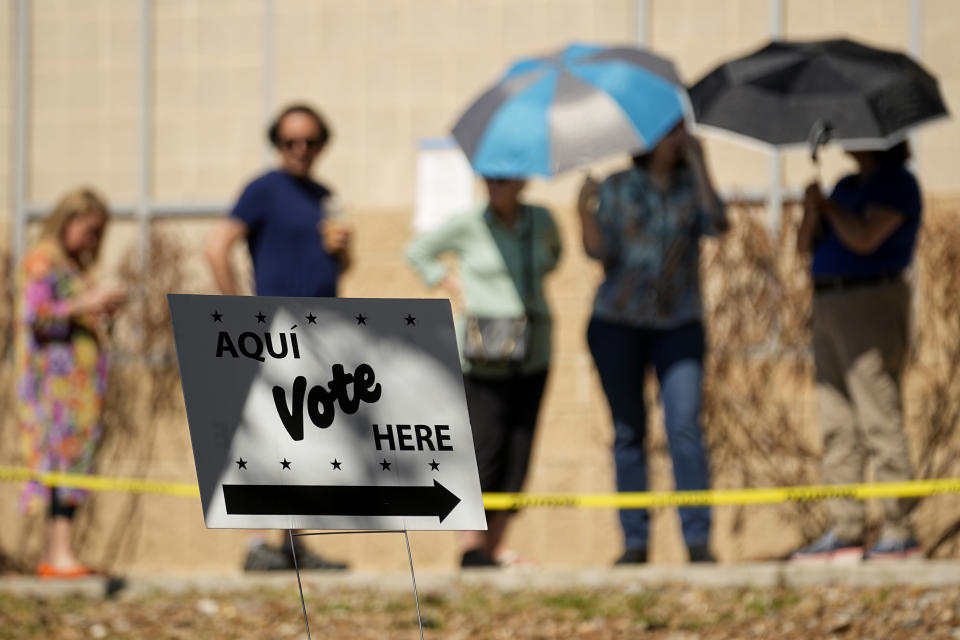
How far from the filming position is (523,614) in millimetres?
5930

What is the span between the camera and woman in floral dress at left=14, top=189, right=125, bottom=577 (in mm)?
6875

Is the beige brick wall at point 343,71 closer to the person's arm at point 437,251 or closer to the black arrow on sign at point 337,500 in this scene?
the person's arm at point 437,251

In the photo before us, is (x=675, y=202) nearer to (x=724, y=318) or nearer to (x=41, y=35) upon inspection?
(x=724, y=318)

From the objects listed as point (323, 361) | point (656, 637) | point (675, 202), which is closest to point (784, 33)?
point (675, 202)

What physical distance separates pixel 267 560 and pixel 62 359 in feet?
4.20

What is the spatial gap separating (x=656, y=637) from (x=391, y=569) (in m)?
3.06

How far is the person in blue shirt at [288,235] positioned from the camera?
680 cm

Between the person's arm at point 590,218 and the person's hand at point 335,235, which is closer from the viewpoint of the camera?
the person's arm at point 590,218

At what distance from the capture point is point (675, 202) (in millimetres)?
6520

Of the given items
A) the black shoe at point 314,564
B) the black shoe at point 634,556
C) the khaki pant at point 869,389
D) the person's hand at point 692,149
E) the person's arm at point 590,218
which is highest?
the person's hand at point 692,149

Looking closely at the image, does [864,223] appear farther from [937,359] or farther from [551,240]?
[937,359]

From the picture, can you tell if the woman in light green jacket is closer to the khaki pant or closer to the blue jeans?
the blue jeans

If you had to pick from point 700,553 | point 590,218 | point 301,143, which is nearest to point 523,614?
point 700,553

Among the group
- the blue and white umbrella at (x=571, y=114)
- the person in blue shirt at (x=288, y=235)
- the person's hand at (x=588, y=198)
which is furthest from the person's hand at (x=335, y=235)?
the person's hand at (x=588, y=198)
